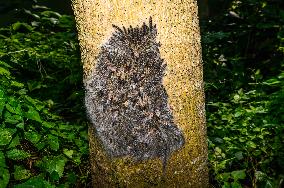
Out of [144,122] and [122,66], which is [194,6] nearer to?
[122,66]

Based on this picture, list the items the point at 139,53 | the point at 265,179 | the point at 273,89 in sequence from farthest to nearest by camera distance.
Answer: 1. the point at 273,89
2. the point at 265,179
3. the point at 139,53

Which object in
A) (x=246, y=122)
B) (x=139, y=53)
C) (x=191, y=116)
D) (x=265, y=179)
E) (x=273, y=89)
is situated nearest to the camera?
(x=139, y=53)

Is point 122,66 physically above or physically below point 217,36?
above

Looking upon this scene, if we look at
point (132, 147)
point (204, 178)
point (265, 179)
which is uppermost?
point (132, 147)

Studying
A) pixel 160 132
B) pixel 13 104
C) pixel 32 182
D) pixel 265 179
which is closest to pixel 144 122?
pixel 160 132

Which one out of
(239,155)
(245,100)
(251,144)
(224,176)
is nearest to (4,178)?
(224,176)

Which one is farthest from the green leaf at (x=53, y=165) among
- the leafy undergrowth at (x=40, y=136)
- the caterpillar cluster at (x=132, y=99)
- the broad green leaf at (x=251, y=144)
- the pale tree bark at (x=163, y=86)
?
the broad green leaf at (x=251, y=144)

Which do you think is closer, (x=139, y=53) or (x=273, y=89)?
(x=139, y=53)
